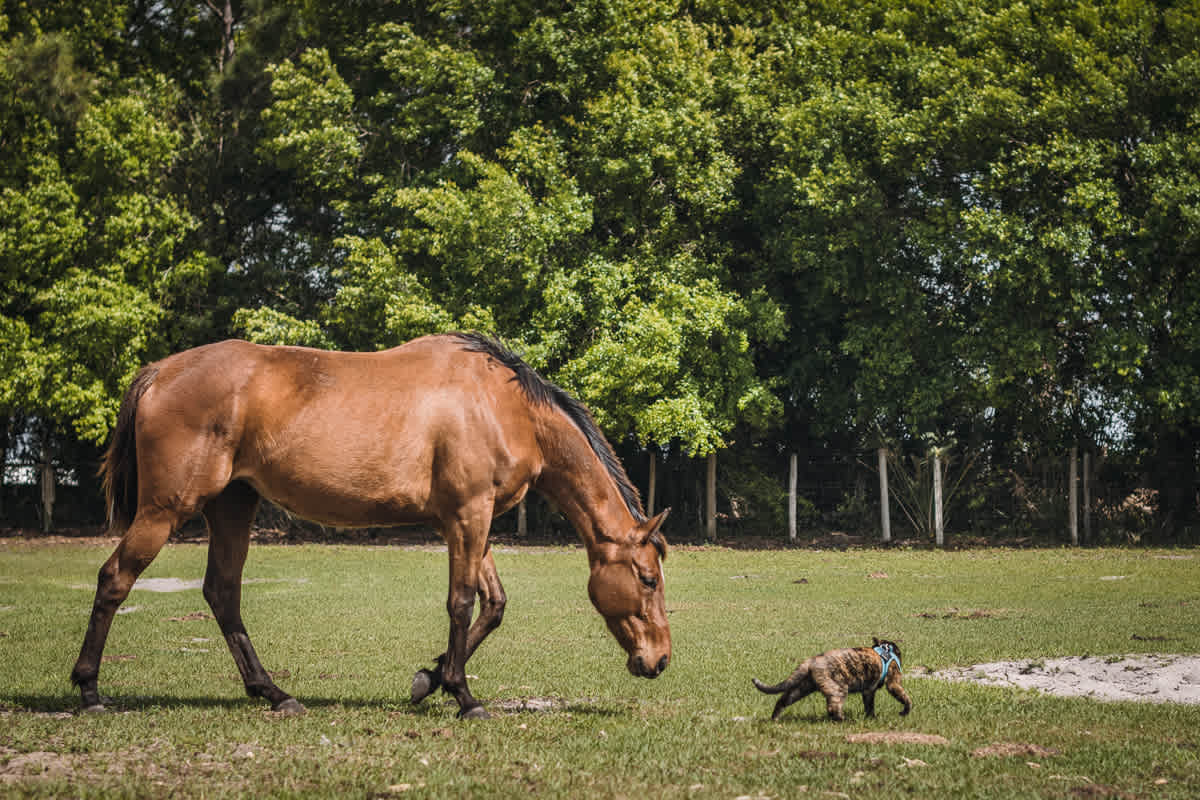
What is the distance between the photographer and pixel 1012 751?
20.8 feet

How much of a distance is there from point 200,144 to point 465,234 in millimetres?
9145

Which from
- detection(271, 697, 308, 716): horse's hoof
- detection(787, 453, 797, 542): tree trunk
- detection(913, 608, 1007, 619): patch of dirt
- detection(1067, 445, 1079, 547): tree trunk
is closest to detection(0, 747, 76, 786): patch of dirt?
detection(271, 697, 308, 716): horse's hoof

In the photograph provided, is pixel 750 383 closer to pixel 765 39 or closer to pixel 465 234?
pixel 465 234

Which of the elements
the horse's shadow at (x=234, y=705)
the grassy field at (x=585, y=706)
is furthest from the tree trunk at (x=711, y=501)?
the horse's shadow at (x=234, y=705)

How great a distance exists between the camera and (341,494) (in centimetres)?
798

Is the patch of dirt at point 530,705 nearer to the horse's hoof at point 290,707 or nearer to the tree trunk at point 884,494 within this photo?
the horse's hoof at point 290,707

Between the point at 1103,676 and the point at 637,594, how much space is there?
165 inches

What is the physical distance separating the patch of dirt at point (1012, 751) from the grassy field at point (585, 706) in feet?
0.15

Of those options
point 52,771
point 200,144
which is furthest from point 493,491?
point 200,144

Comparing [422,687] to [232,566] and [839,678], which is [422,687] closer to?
[232,566]

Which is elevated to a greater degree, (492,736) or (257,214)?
(257,214)

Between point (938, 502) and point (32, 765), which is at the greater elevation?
point (938, 502)

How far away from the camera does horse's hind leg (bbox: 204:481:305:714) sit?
8.05m

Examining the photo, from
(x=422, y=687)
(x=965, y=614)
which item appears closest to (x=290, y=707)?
(x=422, y=687)
